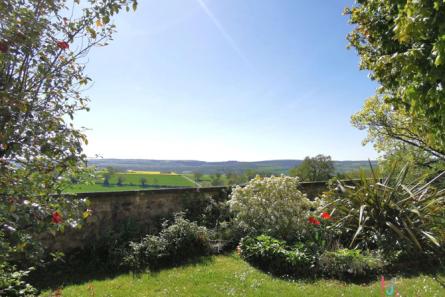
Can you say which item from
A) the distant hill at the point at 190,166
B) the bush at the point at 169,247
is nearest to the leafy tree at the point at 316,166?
the distant hill at the point at 190,166

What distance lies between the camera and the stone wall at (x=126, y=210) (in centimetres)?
625

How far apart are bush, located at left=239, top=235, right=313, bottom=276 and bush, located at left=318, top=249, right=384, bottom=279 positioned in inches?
10.6

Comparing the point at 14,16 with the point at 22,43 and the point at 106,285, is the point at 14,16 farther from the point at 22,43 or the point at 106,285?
the point at 106,285

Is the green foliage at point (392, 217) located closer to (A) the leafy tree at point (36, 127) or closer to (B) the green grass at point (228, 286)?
(B) the green grass at point (228, 286)

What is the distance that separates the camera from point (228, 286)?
195 inches

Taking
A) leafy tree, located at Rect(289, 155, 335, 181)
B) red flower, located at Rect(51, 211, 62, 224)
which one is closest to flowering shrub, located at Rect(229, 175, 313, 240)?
red flower, located at Rect(51, 211, 62, 224)

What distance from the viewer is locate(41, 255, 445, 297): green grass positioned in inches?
184

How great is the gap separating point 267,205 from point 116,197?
335 centimetres

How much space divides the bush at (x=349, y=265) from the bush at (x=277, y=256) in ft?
0.88

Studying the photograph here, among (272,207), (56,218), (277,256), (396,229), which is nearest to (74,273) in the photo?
(277,256)

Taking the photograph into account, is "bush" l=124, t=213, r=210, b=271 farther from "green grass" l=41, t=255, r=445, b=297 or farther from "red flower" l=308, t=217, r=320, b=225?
"red flower" l=308, t=217, r=320, b=225

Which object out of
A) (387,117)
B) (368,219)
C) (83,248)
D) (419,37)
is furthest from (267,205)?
(387,117)

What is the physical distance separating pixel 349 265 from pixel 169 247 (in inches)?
129

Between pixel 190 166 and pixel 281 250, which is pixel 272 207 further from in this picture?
pixel 190 166
